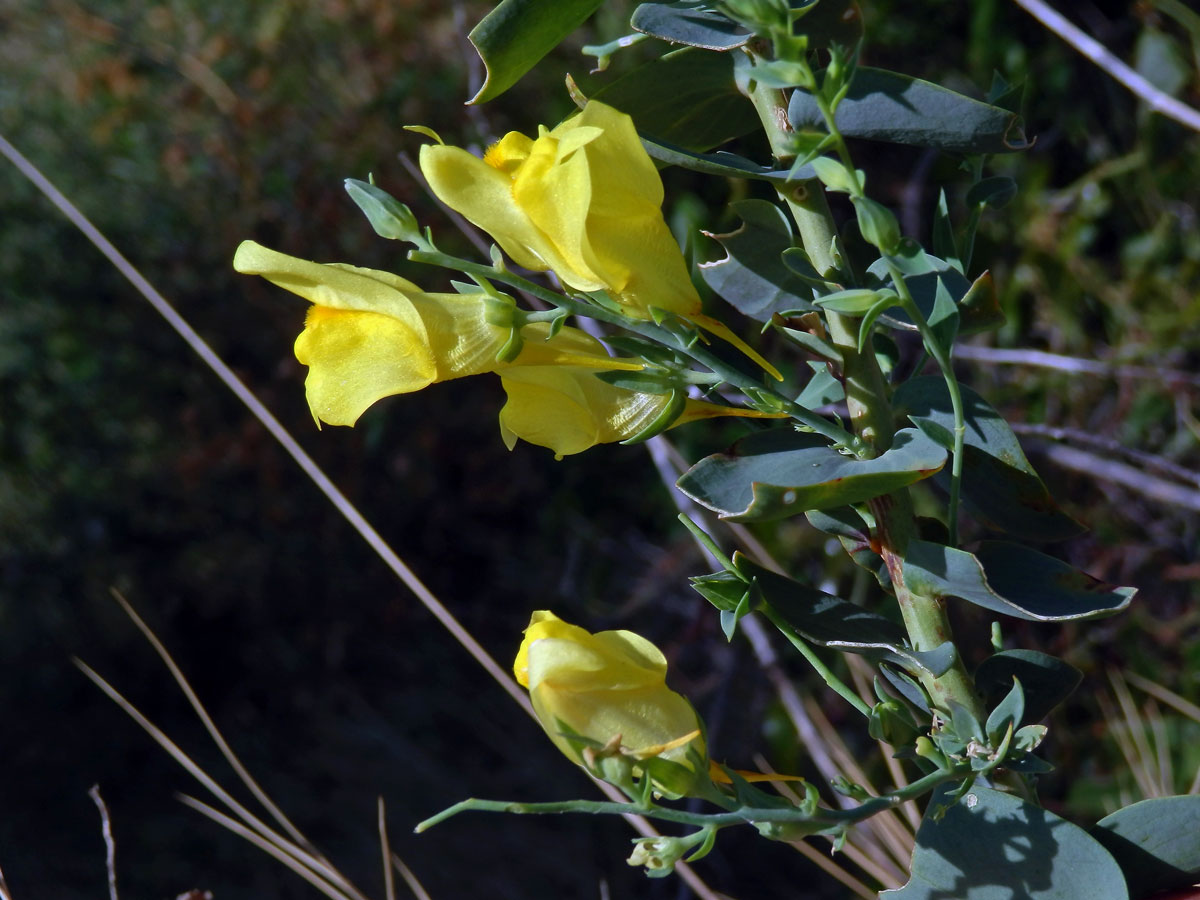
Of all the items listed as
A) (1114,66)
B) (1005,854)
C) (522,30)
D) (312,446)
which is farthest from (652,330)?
(312,446)

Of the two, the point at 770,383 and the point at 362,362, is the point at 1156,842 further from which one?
the point at 362,362

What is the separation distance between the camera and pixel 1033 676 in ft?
1.27

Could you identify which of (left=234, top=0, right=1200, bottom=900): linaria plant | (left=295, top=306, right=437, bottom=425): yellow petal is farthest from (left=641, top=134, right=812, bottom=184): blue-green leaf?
(left=295, top=306, right=437, bottom=425): yellow petal

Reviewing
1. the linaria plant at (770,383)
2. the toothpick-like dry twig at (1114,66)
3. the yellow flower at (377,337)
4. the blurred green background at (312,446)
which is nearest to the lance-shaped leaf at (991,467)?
the linaria plant at (770,383)

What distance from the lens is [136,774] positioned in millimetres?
1828

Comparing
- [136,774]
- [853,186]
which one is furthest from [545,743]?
[853,186]

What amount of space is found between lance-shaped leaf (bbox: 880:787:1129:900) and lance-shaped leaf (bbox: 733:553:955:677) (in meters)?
0.05

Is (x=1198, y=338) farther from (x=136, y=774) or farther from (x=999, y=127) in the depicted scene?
(x=136, y=774)

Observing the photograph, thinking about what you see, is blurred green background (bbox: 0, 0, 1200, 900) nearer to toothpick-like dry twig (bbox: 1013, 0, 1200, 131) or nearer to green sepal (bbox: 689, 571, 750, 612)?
toothpick-like dry twig (bbox: 1013, 0, 1200, 131)

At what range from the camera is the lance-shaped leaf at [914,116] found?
34 cm

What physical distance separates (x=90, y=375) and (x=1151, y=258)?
1.62 m

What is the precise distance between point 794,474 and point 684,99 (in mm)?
154

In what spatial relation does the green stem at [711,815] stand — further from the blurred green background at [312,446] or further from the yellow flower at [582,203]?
the blurred green background at [312,446]

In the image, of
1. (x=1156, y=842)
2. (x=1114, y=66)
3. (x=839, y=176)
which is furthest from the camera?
(x=1114, y=66)
